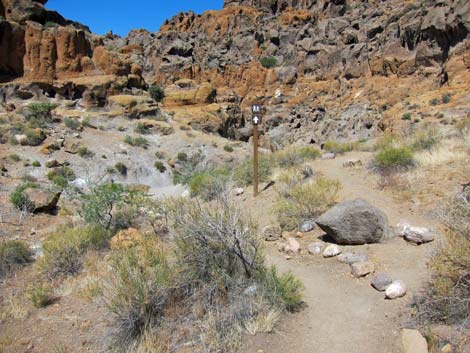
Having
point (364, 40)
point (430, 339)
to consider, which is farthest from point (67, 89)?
point (364, 40)

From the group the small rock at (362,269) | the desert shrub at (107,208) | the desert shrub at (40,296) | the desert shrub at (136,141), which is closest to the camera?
the small rock at (362,269)

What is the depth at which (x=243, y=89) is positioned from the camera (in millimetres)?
45406

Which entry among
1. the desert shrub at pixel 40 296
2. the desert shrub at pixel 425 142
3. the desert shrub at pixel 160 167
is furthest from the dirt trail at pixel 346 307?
the desert shrub at pixel 160 167

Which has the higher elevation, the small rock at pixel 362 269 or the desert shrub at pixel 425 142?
the desert shrub at pixel 425 142

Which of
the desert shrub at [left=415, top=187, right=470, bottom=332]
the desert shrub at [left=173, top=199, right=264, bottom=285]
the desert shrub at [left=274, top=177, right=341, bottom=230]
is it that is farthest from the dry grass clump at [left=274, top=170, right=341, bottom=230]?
the desert shrub at [left=415, top=187, right=470, bottom=332]

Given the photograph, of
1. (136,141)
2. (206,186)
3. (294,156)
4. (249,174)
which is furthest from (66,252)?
(136,141)

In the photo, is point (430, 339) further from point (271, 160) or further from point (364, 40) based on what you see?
point (364, 40)

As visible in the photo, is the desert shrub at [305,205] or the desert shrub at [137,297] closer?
the desert shrub at [137,297]

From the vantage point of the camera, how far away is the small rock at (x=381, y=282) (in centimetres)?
383

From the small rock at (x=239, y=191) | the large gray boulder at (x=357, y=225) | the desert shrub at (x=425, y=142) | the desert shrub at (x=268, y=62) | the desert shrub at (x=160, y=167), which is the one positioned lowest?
the desert shrub at (x=160, y=167)

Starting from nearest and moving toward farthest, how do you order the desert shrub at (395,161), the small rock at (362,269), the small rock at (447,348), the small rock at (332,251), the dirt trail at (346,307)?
1. the small rock at (447,348)
2. the dirt trail at (346,307)
3. the small rock at (362,269)
4. the small rock at (332,251)
5. the desert shrub at (395,161)

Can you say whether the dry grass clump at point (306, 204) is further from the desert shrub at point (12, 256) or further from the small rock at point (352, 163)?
the desert shrub at point (12, 256)

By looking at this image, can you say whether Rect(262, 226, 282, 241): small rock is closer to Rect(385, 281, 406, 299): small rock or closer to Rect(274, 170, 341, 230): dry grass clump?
Rect(274, 170, 341, 230): dry grass clump

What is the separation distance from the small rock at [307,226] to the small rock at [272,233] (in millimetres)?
384
